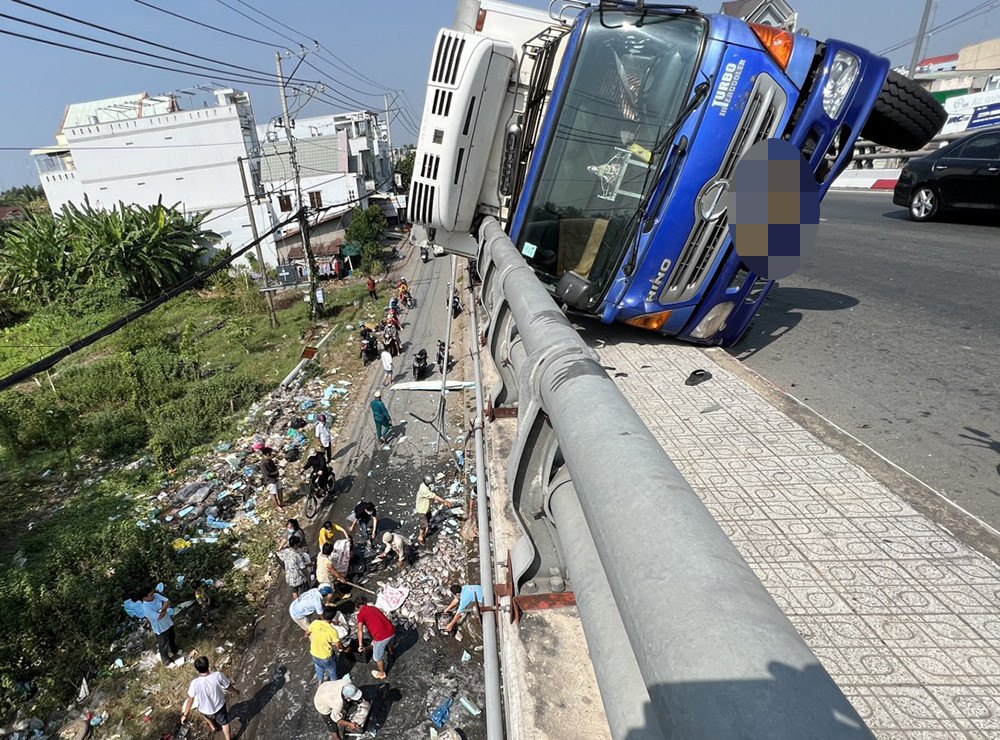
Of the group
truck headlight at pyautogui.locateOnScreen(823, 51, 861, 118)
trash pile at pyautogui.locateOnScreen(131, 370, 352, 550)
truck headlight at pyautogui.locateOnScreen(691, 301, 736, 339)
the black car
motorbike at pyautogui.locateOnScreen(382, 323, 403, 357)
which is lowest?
trash pile at pyautogui.locateOnScreen(131, 370, 352, 550)

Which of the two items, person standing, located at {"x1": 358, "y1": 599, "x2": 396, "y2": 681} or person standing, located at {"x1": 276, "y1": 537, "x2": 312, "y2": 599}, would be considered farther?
person standing, located at {"x1": 276, "y1": 537, "x2": 312, "y2": 599}

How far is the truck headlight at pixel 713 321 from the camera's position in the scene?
505 cm

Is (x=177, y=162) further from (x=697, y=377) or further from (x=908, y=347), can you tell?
(x=908, y=347)

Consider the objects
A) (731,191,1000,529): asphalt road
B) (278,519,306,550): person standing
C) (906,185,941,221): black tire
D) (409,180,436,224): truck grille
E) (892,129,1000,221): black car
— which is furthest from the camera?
(906,185,941,221): black tire

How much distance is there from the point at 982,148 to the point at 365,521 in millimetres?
11377

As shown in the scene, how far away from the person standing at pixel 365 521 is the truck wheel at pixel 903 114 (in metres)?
6.84

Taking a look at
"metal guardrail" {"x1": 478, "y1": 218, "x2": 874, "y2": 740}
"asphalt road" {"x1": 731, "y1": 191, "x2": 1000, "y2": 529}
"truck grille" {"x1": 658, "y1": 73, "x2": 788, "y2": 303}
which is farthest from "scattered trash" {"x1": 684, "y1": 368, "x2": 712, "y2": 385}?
"metal guardrail" {"x1": 478, "y1": 218, "x2": 874, "y2": 740}

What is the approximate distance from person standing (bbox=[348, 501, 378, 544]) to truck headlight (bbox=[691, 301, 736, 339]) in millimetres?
4654

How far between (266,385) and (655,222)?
1044cm

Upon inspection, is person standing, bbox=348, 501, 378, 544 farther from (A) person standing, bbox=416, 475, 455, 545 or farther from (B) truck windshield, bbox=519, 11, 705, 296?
(B) truck windshield, bbox=519, 11, 705, 296

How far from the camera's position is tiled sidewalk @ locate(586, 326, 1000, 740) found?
2170 mm

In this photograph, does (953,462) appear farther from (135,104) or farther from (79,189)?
(135,104)

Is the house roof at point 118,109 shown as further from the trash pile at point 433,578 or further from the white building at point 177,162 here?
the trash pile at point 433,578

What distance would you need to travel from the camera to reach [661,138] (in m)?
4.27
